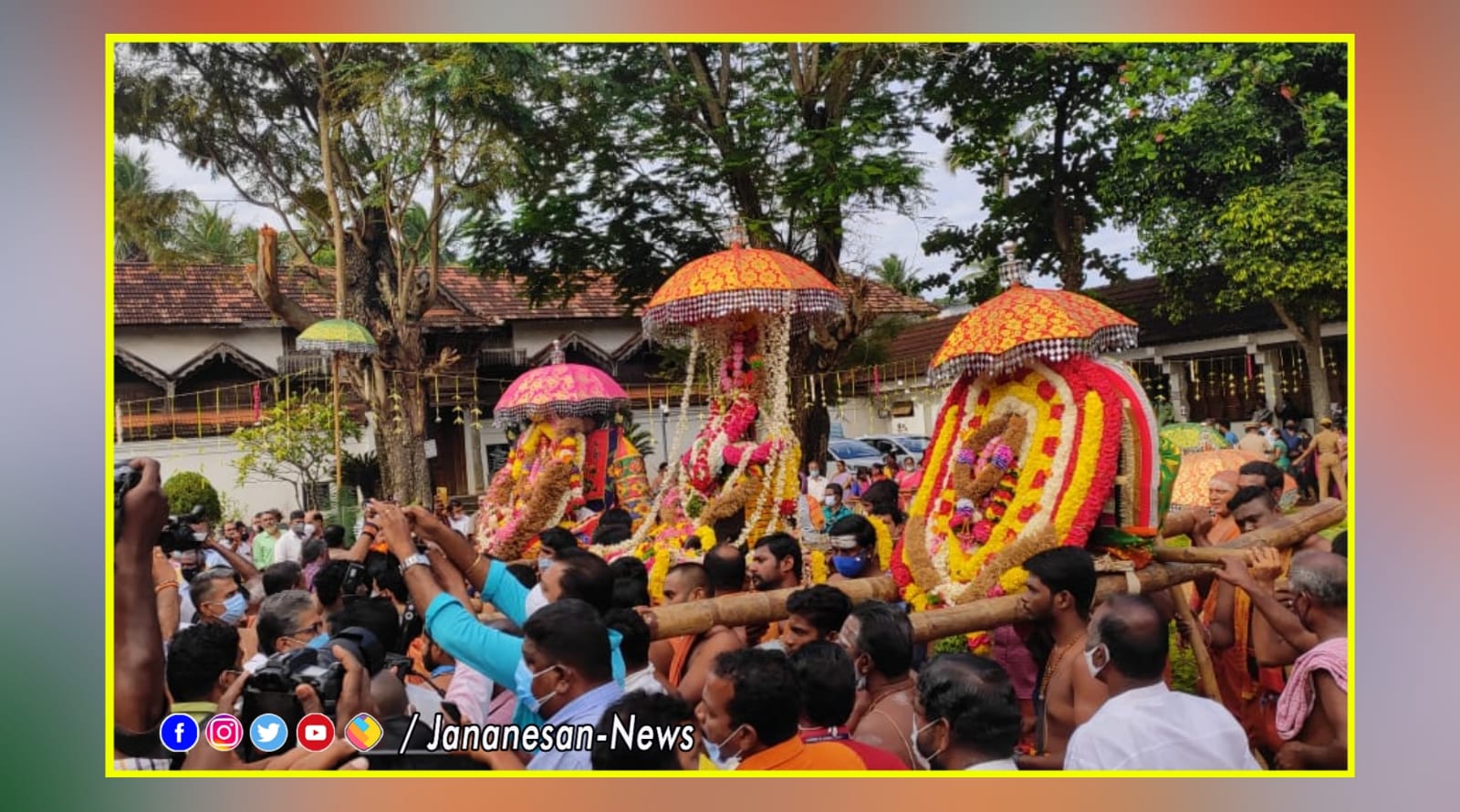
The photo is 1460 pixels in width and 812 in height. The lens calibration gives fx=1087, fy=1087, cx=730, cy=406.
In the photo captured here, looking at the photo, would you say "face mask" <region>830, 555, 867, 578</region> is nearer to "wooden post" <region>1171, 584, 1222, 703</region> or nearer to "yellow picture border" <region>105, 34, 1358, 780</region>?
"wooden post" <region>1171, 584, 1222, 703</region>

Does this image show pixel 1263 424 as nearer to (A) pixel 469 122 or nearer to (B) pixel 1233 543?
(B) pixel 1233 543

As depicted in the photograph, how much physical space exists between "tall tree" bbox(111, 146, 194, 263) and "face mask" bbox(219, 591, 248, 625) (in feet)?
16.2

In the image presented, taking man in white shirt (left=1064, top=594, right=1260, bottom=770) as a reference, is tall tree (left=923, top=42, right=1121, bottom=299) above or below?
above

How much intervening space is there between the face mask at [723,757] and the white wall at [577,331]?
10.7m

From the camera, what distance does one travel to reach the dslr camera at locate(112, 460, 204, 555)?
3.97 metres

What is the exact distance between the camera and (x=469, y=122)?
11.2 meters

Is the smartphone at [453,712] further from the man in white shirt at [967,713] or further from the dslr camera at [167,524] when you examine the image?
the man in white shirt at [967,713]

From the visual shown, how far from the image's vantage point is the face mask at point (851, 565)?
5727 millimetres

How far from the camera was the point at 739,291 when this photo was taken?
700 centimetres

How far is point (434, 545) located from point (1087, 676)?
2.38 m

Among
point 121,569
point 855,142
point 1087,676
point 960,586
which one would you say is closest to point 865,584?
point 960,586

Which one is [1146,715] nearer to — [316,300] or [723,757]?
[723,757]

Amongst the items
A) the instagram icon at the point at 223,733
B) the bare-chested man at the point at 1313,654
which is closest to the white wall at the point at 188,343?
the instagram icon at the point at 223,733

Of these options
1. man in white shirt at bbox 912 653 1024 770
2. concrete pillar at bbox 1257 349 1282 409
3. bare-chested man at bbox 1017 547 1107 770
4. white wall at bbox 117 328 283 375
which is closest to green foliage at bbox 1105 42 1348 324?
concrete pillar at bbox 1257 349 1282 409
